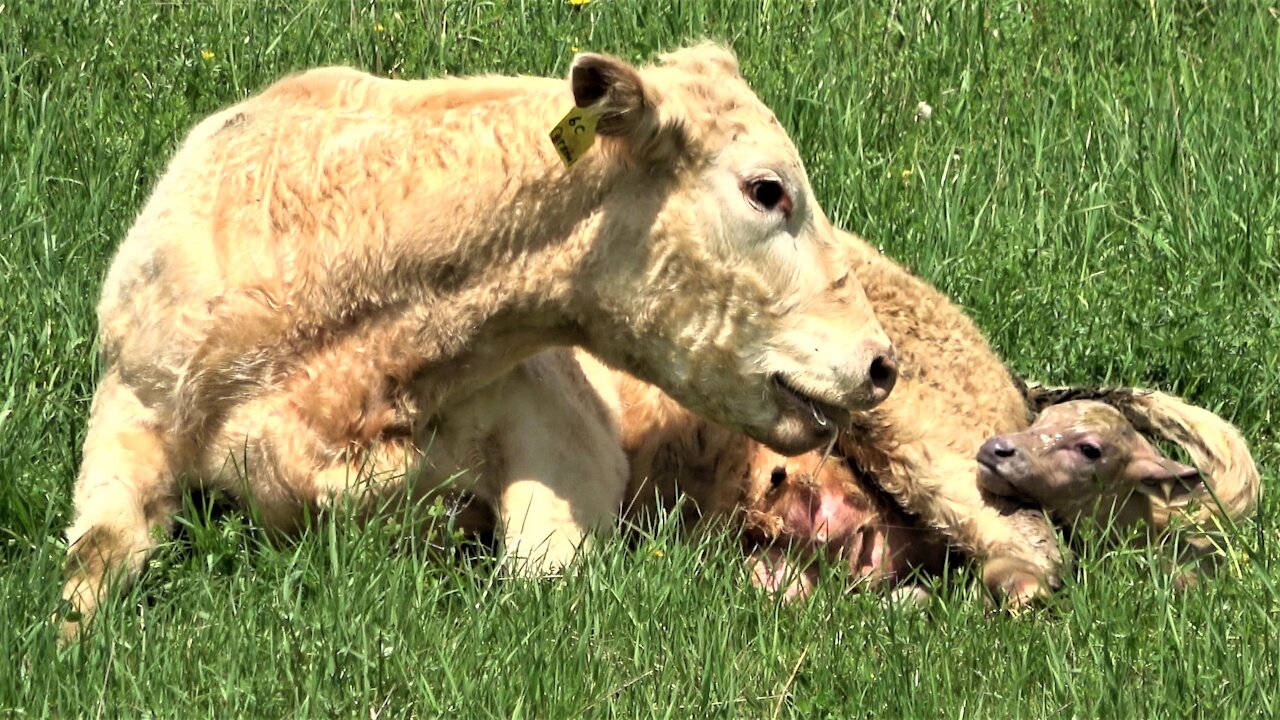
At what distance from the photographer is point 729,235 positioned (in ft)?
17.2

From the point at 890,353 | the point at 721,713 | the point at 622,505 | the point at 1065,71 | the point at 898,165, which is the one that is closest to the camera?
the point at 721,713

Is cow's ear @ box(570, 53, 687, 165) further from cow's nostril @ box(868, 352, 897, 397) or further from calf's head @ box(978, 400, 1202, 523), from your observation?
calf's head @ box(978, 400, 1202, 523)

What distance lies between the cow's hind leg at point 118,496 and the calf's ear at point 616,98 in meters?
1.49

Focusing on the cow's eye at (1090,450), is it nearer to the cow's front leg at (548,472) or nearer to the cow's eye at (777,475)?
the cow's eye at (777,475)

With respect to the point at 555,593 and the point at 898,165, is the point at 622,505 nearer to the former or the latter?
the point at 555,593

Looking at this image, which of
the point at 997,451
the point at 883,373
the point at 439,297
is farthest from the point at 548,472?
the point at 997,451

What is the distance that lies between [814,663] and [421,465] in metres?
1.24

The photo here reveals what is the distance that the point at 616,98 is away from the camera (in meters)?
5.06

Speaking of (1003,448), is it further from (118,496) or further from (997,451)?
(118,496)

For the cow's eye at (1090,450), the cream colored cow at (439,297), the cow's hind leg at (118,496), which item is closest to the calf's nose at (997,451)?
the cow's eye at (1090,450)

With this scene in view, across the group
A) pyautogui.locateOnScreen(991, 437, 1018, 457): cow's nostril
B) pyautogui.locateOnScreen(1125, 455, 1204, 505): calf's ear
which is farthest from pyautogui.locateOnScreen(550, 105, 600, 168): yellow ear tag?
pyautogui.locateOnScreen(1125, 455, 1204, 505): calf's ear

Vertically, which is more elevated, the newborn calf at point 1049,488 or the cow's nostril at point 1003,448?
the cow's nostril at point 1003,448

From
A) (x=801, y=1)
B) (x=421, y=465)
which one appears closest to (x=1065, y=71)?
(x=801, y=1)

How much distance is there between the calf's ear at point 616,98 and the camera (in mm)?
5004
